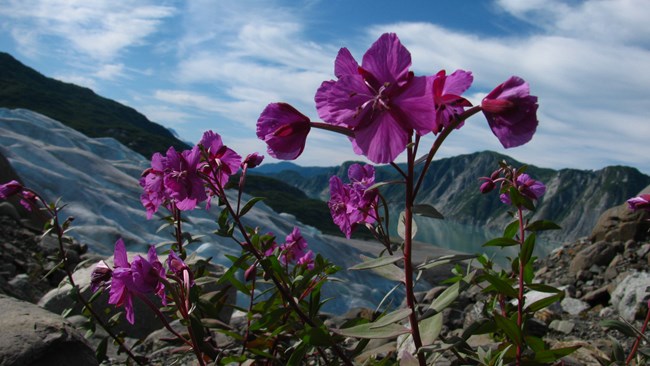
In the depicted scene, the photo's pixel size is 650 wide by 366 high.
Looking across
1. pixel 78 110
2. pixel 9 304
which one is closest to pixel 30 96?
pixel 78 110

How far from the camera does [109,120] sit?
118375 mm

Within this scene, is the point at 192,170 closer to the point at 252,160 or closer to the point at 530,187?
the point at 252,160

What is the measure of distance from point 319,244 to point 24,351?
17225mm

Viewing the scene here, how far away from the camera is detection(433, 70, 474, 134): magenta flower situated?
149 cm

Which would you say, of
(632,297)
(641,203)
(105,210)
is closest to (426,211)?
(641,203)

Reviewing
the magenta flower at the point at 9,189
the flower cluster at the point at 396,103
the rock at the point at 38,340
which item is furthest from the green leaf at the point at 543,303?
the magenta flower at the point at 9,189

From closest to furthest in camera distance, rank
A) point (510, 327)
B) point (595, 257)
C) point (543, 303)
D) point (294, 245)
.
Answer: point (510, 327), point (543, 303), point (294, 245), point (595, 257)

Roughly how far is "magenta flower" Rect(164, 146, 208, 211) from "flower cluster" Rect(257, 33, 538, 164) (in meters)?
0.94

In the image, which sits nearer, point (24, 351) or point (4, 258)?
point (24, 351)

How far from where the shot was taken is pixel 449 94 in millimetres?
1489

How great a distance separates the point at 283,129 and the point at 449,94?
544 millimetres

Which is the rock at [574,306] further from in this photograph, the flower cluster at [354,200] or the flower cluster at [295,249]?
the flower cluster at [354,200]

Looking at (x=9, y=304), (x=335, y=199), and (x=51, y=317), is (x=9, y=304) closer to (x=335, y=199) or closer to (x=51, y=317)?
(x=51, y=317)

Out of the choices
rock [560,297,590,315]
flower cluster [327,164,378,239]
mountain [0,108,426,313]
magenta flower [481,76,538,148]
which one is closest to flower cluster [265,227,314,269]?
flower cluster [327,164,378,239]
